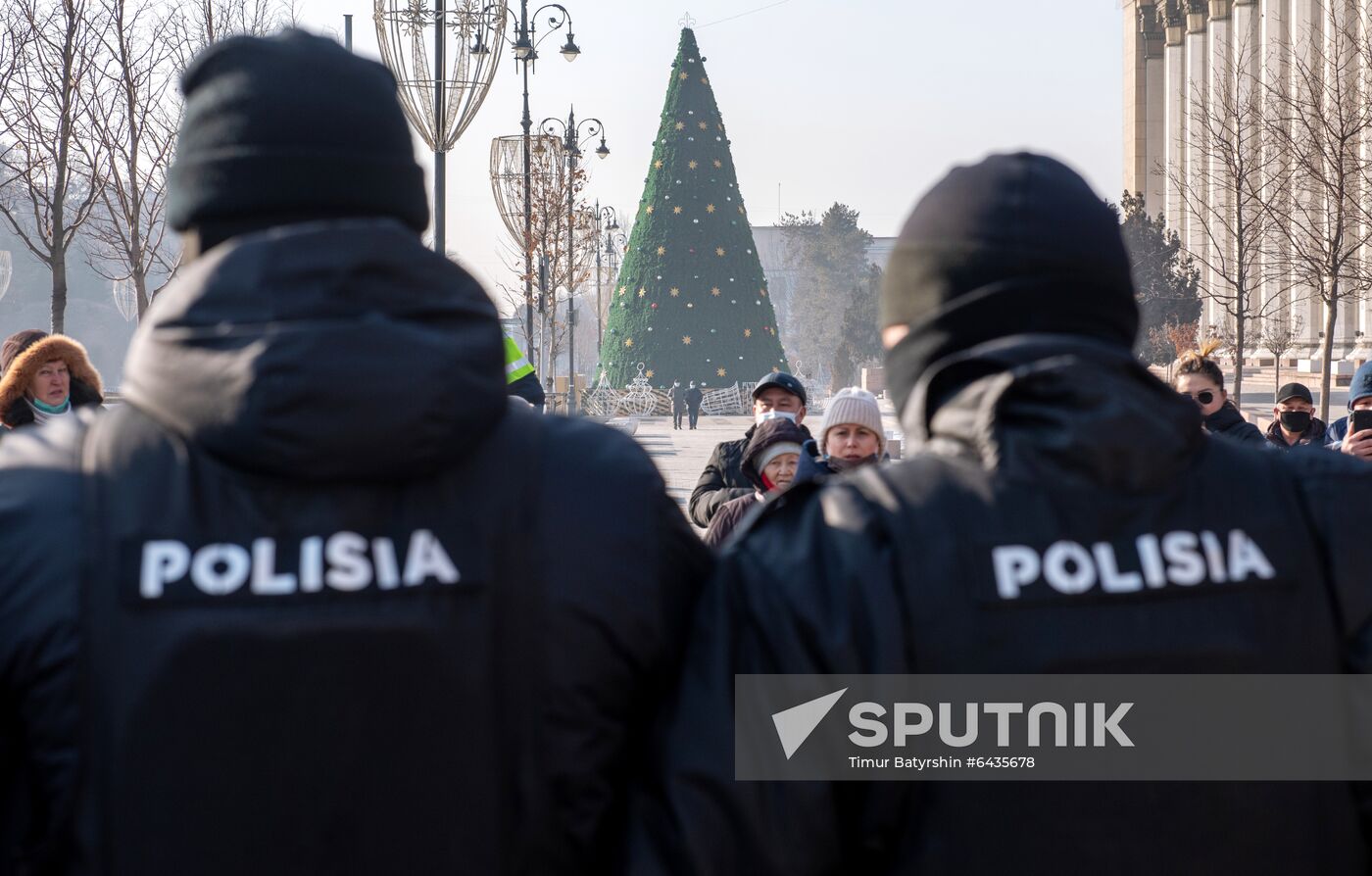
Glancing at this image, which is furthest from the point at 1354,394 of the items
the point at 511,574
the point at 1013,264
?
the point at 511,574

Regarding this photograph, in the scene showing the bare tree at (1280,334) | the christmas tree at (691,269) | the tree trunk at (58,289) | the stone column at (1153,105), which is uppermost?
the stone column at (1153,105)

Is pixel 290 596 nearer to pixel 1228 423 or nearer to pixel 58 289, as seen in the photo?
pixel 1228 423

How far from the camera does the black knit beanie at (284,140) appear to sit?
1.90 meters

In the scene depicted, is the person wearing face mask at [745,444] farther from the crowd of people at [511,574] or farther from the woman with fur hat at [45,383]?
the crowd of people at [511,574]

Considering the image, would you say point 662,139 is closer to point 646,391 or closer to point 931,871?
point 646,391

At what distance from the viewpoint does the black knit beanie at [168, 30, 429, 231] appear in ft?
6.23

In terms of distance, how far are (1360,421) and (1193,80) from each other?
25502mm

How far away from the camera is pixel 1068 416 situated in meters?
1.87

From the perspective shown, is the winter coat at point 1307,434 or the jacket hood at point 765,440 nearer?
the jacket hood at point 765,440

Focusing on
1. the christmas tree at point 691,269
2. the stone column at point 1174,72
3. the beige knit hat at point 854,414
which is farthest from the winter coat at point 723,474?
the stone column at point 1174,72

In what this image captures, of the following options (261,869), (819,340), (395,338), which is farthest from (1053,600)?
(819,340)

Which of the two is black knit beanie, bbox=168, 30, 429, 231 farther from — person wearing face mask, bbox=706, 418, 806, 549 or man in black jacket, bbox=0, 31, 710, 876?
person wearing face mask, bbox=706, 418, 806, 549

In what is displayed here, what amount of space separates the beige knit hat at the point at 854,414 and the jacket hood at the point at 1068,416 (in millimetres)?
4163

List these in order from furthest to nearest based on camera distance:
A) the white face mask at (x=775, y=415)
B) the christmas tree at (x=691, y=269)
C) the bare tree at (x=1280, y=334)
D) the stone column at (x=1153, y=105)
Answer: the stone column at (x=1153, y=105) < the christmas tree at (x=691, y=269) < the bare tree at (x=1280, y=334) < the white face mask at (x=775, y=415)
